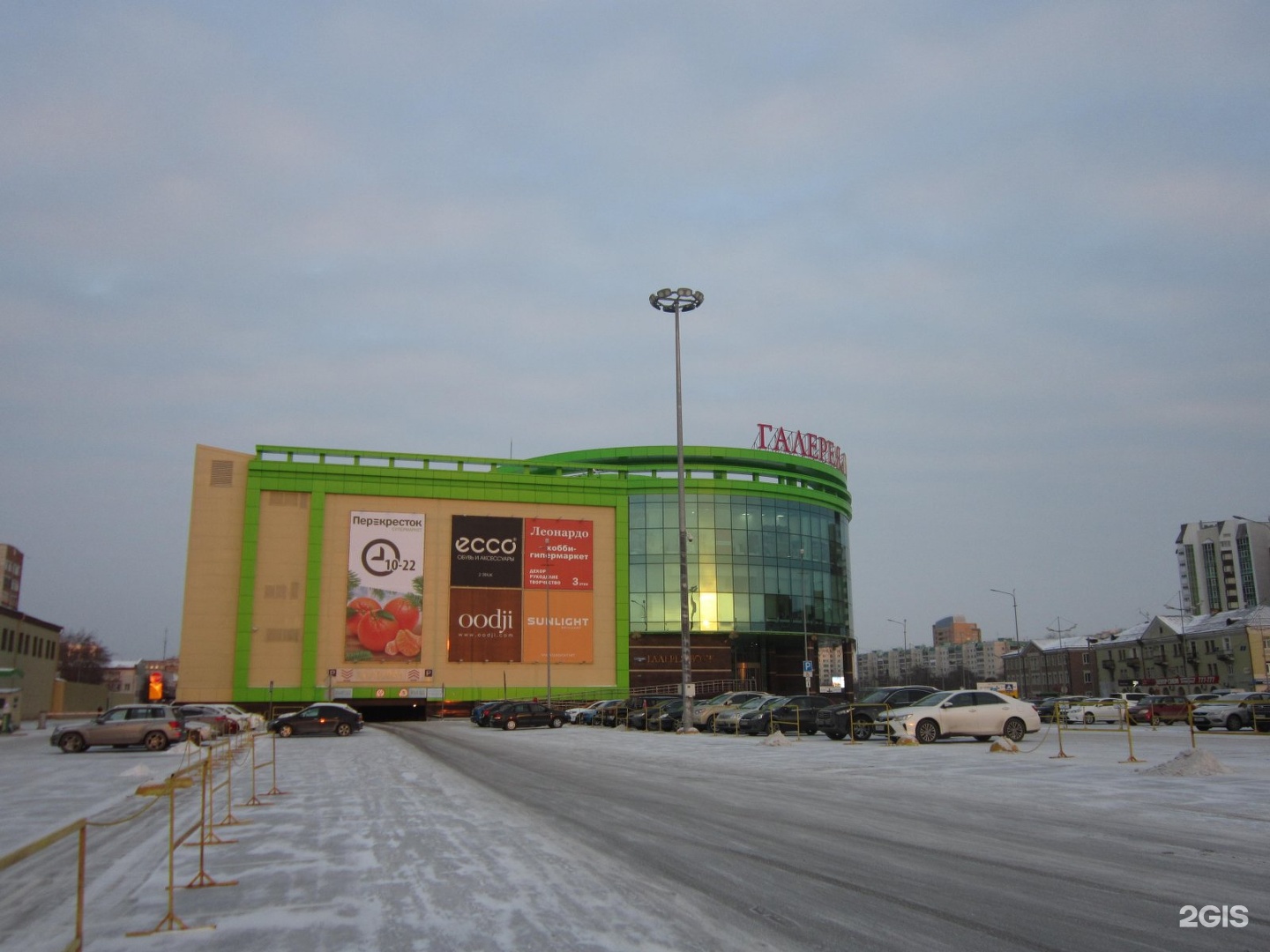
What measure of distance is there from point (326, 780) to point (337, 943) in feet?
44.6

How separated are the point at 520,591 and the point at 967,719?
54051 millimetres

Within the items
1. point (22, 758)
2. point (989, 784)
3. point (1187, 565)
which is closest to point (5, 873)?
point (989, 784)

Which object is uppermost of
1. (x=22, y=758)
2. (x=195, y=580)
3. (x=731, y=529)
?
(x=731, y=529)

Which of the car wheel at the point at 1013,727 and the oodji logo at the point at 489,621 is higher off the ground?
the oodji logo at the point at 489,621

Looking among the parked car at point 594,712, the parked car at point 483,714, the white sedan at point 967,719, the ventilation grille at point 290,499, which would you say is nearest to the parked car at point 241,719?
the parked car at point 483,714

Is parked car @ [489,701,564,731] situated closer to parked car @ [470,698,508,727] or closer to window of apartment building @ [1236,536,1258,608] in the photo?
parked car @ [470,698,508,727]

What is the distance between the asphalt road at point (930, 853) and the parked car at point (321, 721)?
84.5ft

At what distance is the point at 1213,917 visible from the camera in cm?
692

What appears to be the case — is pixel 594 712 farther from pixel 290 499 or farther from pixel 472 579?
pixel 290 499

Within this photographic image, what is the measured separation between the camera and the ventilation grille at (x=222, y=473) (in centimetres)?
7362

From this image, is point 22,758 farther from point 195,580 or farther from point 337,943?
point 195,580

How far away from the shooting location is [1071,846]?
9805 mm

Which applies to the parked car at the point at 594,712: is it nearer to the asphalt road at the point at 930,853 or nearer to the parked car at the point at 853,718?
the parked car at the point at 853,718

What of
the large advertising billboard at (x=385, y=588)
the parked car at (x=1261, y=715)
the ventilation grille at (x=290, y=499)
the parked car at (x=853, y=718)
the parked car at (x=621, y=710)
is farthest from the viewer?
the ventilation grille at (x=290, y=499)
